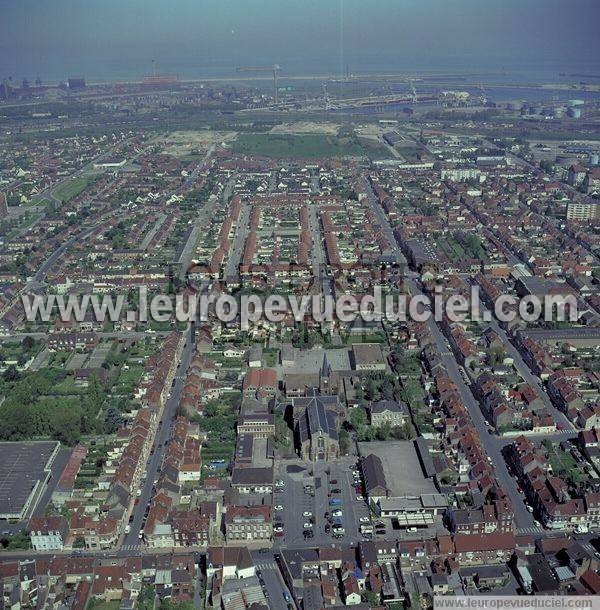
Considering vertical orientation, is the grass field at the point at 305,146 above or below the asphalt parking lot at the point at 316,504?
above

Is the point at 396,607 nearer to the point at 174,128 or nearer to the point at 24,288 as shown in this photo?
the point at 24,288

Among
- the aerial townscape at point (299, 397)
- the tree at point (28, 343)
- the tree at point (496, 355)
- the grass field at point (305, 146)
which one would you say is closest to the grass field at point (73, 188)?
the aerial townscape at point (299, 397)

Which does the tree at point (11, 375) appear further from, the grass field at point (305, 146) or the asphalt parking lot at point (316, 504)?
the grass field at point (305, 146)

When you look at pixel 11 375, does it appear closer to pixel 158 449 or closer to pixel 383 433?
pixel 158 449

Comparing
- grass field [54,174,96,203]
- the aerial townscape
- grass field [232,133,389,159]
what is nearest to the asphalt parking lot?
the aerial townscape

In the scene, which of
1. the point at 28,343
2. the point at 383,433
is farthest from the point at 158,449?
the point at 28,343

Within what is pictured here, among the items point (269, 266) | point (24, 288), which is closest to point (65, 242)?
point (24, 288)

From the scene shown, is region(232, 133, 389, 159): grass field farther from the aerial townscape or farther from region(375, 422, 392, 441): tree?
region(375, 422, 392, 441): tree
